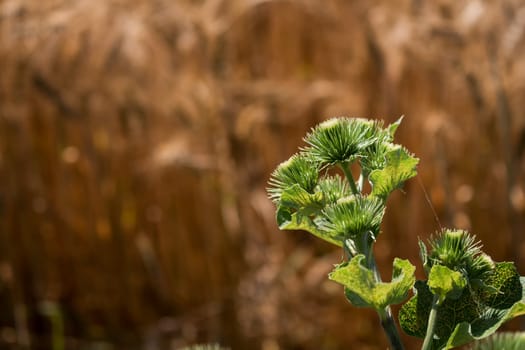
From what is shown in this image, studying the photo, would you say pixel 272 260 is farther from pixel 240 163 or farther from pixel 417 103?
pixel 417 103

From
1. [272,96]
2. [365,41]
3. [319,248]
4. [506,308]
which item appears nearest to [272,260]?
[319,248]

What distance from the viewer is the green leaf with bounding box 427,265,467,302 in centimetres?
37

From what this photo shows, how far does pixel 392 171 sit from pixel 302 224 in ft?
0.16

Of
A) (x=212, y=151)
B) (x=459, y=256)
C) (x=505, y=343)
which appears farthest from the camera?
(x=212, y=151)

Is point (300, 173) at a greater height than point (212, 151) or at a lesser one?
lesser

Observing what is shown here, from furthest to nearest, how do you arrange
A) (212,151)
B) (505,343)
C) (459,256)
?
(212,151) → (459,256) → (505,343)

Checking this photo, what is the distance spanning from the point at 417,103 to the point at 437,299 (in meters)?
2.25

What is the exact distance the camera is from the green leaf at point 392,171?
1.34 feet

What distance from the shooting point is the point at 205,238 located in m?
2.67

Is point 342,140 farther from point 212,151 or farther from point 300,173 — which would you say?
point 212,151

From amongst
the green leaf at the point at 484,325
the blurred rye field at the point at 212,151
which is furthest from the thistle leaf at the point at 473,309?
the blurred rye field at the point at 212,151

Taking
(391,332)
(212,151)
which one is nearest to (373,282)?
(391,332)

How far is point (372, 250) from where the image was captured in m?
0.40

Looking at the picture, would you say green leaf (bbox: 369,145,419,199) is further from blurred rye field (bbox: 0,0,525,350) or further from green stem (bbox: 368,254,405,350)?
blurred rye field (bbox: 0,0,525,350)
